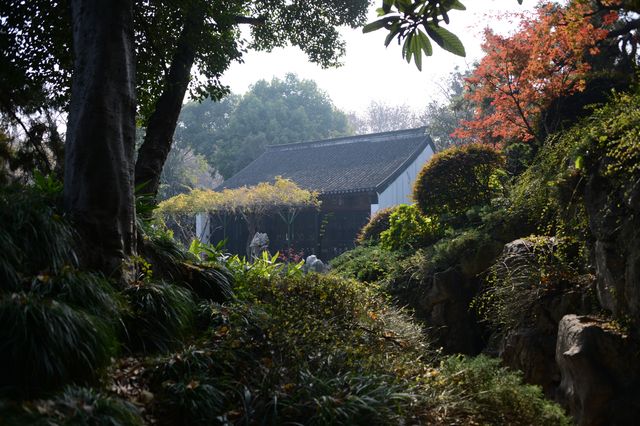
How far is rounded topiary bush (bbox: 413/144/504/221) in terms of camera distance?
9.41 m

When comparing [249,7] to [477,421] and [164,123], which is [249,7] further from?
[477,421]

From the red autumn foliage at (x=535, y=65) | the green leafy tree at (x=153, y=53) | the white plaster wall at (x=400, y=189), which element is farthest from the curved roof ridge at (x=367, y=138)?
the green leafy tree at (x=153, y=53)

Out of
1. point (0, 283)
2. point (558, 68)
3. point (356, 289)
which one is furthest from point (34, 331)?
point (558, 68)

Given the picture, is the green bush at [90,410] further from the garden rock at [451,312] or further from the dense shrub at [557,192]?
the garden rock at [451,312]

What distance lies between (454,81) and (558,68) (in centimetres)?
2851

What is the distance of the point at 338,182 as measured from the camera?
79.6 feet

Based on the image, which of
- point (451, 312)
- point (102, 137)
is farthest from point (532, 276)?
point (102, 137)

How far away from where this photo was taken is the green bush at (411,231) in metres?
9.51

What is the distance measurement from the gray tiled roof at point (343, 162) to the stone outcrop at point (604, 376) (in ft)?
57.7

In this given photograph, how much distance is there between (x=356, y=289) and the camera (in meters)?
6.79

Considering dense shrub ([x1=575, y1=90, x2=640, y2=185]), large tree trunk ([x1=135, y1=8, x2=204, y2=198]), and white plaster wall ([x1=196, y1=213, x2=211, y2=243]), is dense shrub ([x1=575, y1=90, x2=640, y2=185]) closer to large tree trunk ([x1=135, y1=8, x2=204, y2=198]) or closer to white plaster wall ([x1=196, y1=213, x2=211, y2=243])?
large tree trunk ([x1=135, y1=8, x2=204, y2=198])

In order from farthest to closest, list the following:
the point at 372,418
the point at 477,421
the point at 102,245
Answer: the point at 102,245 → the point at 477,421 → the point at 372,418

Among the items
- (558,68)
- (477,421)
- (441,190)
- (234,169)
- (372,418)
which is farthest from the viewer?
(234,169)

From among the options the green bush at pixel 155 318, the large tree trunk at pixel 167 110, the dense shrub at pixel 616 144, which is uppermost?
the large tree trunk at pixel 167 110
